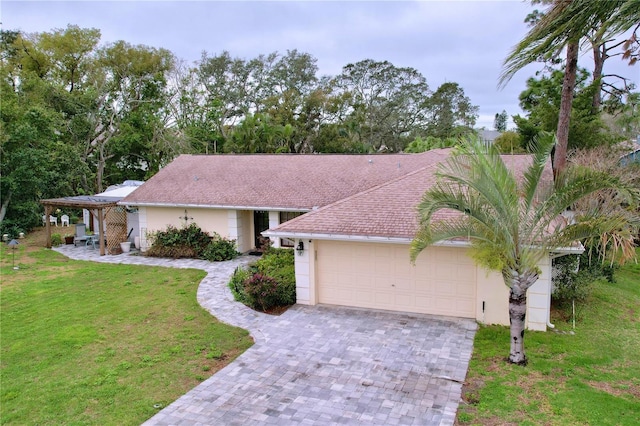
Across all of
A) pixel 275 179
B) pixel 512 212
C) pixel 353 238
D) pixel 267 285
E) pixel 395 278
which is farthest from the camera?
pixel 275 179

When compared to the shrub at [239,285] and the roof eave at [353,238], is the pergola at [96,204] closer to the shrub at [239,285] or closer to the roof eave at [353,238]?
the shrub at [239,285]

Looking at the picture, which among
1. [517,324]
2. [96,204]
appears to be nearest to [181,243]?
[96,204]

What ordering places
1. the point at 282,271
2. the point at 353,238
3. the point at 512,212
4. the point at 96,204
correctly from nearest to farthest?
the point at 512,212 → the point at 353,238 → the point at 282,271 → the point at 96,204

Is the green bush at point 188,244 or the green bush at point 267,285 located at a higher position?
the green bush at point 188,244

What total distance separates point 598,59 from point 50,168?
31595mm

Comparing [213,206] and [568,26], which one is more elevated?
[568,26]

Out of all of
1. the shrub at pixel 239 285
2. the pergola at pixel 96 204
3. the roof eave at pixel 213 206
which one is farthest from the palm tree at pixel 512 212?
the pergola at pixel 96 204

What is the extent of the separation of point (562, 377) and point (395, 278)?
15.5 feet

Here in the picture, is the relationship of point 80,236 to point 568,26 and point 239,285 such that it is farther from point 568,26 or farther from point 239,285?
point 568,26

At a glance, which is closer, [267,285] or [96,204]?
[267,285]

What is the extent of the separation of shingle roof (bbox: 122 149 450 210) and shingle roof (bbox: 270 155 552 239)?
4.28 meters

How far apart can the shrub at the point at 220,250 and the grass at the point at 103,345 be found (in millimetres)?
2058

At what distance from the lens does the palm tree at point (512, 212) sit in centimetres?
816

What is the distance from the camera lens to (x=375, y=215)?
41.8 feet
